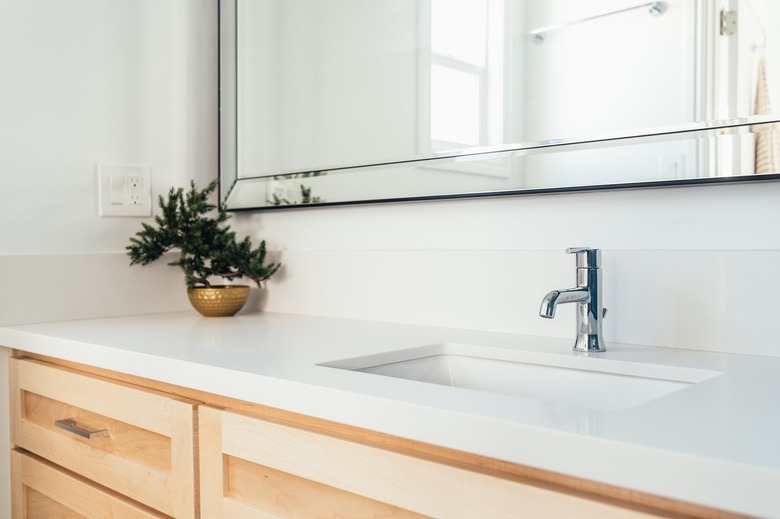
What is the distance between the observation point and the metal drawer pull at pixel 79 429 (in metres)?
1.09

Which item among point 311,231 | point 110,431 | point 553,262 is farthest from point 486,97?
point 110,431

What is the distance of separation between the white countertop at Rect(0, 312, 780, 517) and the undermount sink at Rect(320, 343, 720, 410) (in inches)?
0.7

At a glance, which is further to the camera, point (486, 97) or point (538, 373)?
point (486, 97)

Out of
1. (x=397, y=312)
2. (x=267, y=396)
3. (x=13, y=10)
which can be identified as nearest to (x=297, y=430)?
(x=267, y=396)

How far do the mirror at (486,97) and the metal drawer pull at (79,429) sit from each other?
23.9 inches

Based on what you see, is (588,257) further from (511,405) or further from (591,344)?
(511,405)

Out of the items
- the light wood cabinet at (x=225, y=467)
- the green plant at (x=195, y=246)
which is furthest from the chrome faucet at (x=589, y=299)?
the green plant at (x=195, y=246)

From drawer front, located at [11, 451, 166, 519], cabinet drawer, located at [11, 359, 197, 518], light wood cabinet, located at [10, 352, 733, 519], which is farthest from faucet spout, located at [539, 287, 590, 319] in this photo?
drawer front, located at [11, 451, 166, 519]

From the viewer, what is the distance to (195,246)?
148cm

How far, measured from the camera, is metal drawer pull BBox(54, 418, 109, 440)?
1088 mm

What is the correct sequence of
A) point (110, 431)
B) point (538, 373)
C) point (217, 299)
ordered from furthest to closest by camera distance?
1. point (217, 299)
2. point (110, 431)
3. point (538, 373)

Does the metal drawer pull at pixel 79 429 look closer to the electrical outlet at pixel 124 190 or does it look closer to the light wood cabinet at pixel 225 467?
the light wood cabinet at pixel 225 467

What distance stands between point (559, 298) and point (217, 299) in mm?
786

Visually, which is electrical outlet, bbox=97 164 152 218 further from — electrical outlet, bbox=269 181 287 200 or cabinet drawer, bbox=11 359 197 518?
cabinet drawer, bbox=11 359 197 518
